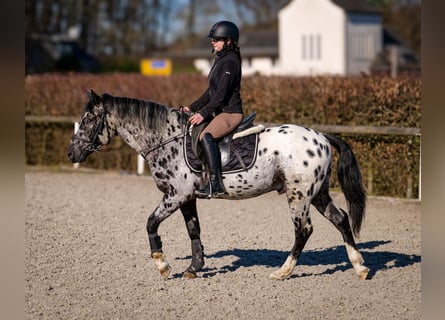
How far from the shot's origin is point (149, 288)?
679 centimetres

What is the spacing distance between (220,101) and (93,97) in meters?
1.29

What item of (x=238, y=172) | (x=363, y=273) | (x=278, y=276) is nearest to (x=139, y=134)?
(x=238, y=172)

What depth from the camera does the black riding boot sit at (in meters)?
6.82

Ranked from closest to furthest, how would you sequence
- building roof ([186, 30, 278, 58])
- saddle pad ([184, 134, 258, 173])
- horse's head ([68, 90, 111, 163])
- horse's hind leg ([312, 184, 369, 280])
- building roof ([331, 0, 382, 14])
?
saddle pad ([184, 134, 258, 173]) < horse's hind leg ([312, 184, 369, 280]) < horse's head ([68, 90, 111, 163]) < building roof ([331, 0, 382, 14]) < building roof ([186, 30, 278, 58])

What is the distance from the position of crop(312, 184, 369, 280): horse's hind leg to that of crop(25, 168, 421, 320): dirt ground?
0.44 ft

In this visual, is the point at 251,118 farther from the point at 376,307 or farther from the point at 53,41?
the point at 53,41

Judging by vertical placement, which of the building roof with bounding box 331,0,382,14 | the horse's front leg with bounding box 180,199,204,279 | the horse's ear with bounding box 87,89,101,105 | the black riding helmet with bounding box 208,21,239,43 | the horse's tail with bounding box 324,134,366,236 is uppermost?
the building roof with bounding box 331,0,382,14

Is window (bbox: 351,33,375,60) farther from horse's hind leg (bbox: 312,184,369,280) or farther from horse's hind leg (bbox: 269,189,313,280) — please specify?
horse's hind leg (bbox: 269,189,313,280)

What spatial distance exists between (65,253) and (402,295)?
3892 millimetres

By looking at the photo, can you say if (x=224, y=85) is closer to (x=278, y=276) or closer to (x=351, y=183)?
(x=351, y=183)

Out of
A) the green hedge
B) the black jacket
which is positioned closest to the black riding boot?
the black jacket

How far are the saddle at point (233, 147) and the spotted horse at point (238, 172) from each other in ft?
0.22

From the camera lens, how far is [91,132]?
7297 mm
